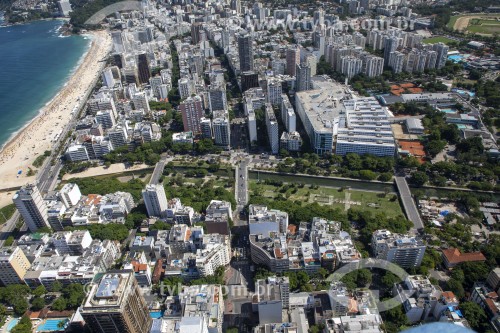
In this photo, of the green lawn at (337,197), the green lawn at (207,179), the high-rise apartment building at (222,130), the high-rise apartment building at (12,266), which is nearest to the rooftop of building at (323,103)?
the green lawn at (337,197)

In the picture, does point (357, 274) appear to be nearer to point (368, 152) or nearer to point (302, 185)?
point (302, 185)

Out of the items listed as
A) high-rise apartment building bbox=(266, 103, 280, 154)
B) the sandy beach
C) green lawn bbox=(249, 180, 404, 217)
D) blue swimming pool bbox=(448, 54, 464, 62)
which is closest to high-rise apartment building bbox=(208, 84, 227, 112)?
high-rise apartment building bbox=(266, 103, 280, 154)

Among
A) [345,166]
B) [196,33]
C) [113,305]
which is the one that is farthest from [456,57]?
[113,305]

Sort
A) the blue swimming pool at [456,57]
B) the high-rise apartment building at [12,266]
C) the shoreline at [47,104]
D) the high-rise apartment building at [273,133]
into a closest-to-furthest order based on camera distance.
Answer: the high-rise apartment building at [12,266], the high-rise apartment building at [273,133], the shoreline at [47,104], the blue swimming pool at [456,57]

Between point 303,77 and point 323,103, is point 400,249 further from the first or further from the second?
point 303,77

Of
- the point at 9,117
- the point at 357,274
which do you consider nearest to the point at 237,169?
the point at 357,274

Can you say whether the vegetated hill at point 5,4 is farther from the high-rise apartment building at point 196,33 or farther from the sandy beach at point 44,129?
the high-rise apartment building at point 196,33
